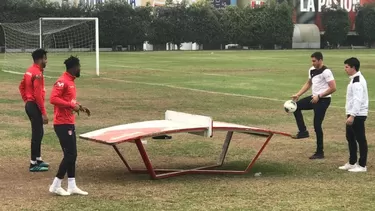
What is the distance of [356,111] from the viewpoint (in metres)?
10.0

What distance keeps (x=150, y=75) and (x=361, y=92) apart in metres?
26.7

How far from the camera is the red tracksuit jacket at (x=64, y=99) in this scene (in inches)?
332

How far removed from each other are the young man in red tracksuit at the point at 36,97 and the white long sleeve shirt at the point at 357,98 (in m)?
4.81

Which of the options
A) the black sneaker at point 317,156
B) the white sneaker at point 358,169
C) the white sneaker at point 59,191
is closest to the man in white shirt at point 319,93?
the black sneaker at point 317,156

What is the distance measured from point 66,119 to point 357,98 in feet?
14.9

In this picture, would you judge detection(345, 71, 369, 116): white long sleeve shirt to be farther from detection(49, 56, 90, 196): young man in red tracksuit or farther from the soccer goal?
the soccer goal

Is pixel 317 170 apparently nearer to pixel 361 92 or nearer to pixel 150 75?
pixel 361 92

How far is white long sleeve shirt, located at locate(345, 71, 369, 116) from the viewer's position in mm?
10047

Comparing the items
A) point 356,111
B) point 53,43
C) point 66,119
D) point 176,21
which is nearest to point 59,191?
point 66,119

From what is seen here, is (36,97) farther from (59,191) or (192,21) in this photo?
(192,21)

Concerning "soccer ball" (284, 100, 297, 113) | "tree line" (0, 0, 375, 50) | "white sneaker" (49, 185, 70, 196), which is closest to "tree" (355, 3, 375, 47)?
"tree line" (0, 0, 375, 50)

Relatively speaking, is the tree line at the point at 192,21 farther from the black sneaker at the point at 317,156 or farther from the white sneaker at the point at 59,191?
the white sneaker at the point at 59,191

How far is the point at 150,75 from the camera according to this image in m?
36.2

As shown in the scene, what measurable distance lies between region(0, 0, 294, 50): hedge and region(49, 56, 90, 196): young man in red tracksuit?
219 feet
